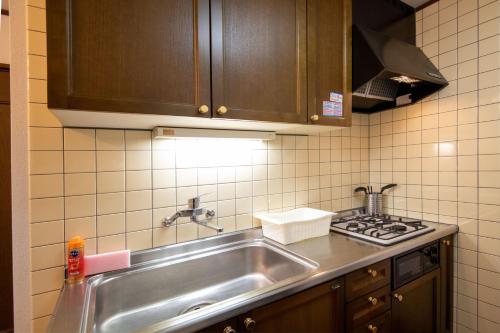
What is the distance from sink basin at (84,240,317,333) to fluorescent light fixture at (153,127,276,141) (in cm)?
59

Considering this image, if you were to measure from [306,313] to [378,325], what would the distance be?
1.57 ft

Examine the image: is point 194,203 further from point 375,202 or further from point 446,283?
point 446,283

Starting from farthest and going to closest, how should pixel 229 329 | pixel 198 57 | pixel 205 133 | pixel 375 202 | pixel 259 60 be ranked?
pixel 375 202 → pixel 205 133 → pixel 259 60 → pixel 198 57 → pixel 229 329

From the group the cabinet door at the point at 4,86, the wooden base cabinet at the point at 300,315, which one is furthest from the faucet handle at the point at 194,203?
the cabinet door at the point at 4,86

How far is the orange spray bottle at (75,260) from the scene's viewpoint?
0.95 metres

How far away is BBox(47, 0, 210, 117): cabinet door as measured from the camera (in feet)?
2.37

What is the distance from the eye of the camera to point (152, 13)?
849 mm

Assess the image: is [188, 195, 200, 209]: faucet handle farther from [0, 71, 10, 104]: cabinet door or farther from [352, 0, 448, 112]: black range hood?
[0, 71, 10, 104]: cabinet door

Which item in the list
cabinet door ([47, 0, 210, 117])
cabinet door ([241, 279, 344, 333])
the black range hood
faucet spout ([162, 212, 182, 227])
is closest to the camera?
cabinet door ([47, 0, 210, 117])

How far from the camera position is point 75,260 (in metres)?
0.95

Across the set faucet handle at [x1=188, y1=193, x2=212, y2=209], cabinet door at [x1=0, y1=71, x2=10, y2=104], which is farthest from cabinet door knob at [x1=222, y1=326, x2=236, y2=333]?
cabinet door at [x1=0, y1=71, x2=10, y2=104]

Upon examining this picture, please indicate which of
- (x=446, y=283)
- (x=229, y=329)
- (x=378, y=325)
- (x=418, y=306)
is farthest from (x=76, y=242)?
(x=446, y=283)

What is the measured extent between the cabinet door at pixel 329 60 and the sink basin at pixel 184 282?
763mm

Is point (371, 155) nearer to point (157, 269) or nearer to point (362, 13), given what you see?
point (362, 13)
